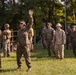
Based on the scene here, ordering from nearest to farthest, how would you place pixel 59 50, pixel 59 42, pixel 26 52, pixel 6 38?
1. pixel 26 52
2. pixel 59 42
3. pixel 59 50
4. pixel 6 38

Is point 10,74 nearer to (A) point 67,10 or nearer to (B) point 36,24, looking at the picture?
(B) point 36,24

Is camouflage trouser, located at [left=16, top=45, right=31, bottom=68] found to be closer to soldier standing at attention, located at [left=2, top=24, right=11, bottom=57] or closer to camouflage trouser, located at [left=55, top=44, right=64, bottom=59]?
camouflage trouser, located at [left=55, top=44, right=64, bottom=59]

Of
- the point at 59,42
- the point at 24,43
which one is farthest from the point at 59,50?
the point at 24,43

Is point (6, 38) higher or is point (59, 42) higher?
point (6, 38)

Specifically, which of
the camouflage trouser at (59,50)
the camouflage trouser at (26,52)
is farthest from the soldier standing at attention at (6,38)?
the camouflage trouser at (26,52)

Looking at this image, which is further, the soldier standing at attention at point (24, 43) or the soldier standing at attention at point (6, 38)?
the soldier standing at attention at point (6, 38)

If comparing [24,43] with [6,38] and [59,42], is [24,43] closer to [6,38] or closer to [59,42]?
[59,42]

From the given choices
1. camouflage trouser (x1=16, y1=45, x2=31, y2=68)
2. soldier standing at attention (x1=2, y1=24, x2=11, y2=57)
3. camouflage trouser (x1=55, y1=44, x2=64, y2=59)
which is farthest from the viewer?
soldier standing at attention (x1=2, y1=24, x2=11, y2=57)

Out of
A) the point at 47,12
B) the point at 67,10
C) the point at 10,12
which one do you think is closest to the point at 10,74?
the point at 10,12

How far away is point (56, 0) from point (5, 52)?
25.8 metres

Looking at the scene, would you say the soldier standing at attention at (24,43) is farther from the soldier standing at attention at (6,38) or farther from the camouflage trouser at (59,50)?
the soldier standing at attention at (6,38)

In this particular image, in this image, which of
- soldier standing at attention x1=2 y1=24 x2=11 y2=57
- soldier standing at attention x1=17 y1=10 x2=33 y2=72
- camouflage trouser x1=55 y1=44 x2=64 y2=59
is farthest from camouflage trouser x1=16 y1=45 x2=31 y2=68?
soldier standing at attention x1=2 y1=24 x2=11 y2=57

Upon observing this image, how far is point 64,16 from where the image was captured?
46.7 metres

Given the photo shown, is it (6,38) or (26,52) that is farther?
(6,38)
